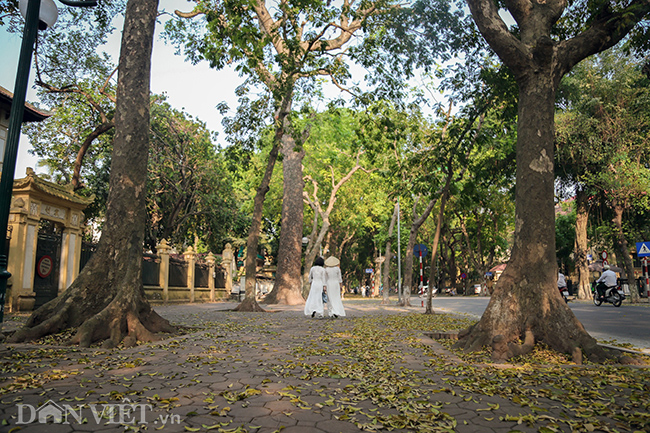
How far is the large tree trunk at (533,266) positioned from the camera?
6.52 m

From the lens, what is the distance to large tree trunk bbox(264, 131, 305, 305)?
20547mm

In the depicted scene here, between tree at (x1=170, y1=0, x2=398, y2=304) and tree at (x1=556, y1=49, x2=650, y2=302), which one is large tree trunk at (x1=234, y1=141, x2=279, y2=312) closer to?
tree at (x1=170, y1=0, x2=398, y2=304)

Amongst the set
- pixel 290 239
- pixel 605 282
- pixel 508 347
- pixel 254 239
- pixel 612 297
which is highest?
pixel 290 239

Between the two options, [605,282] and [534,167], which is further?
[605,282]

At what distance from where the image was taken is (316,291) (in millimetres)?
14211

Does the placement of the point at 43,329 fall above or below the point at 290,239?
below

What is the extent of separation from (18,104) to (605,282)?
21220 millimetres

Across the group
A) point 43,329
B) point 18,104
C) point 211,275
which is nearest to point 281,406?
point 18,104

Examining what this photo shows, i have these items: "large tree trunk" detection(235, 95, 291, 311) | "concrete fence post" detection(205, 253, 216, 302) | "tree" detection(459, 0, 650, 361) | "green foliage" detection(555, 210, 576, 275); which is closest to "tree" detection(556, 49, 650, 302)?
"large tree trunk" detection(235, 95, 291, 311)

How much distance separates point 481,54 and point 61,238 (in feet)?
46.7

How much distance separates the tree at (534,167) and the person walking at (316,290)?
22.3ft

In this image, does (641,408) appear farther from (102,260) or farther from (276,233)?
(276,233)

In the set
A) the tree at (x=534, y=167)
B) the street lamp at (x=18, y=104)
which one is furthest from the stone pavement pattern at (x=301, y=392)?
the street lamp at (x=18, y=104)

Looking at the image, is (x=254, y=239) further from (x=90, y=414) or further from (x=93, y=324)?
(x=90, y=414)
